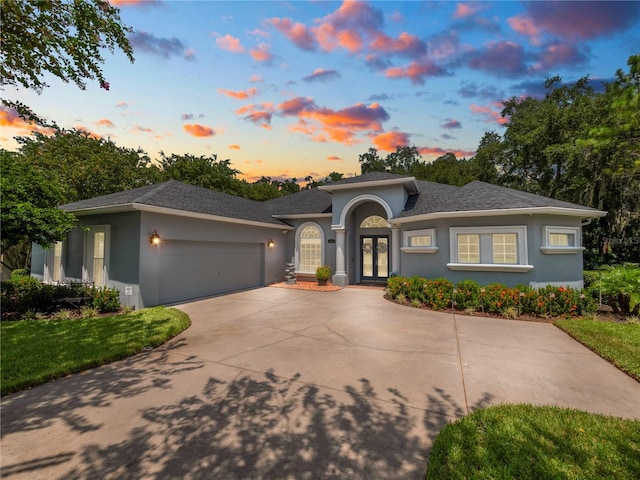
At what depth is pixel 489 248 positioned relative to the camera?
398 inches

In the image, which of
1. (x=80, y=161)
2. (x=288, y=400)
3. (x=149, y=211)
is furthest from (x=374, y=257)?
(x=80, y=161)

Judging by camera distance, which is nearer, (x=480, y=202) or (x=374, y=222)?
(x=480, y=202)

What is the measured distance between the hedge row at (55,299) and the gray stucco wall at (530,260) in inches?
442

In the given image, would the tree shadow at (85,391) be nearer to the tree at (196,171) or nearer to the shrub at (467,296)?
the shrub at (467,296)

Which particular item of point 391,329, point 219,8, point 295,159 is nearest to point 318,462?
point 391,329

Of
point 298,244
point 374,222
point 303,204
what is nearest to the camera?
point 374,222

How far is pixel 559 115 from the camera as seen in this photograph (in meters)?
21.0

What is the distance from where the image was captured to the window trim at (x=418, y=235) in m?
11.2

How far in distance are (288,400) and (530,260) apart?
9.59 m

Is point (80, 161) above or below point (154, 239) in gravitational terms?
above

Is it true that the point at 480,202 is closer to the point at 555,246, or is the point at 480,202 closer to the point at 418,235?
the point at 418,235

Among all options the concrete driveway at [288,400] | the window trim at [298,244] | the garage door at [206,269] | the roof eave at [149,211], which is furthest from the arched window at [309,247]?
the concrete driveway at [288,400]

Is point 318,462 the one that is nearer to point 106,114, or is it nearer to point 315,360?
point 315,360

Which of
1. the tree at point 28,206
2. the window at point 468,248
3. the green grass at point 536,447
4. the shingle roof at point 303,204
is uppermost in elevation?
the shingle roof at point 303,204
